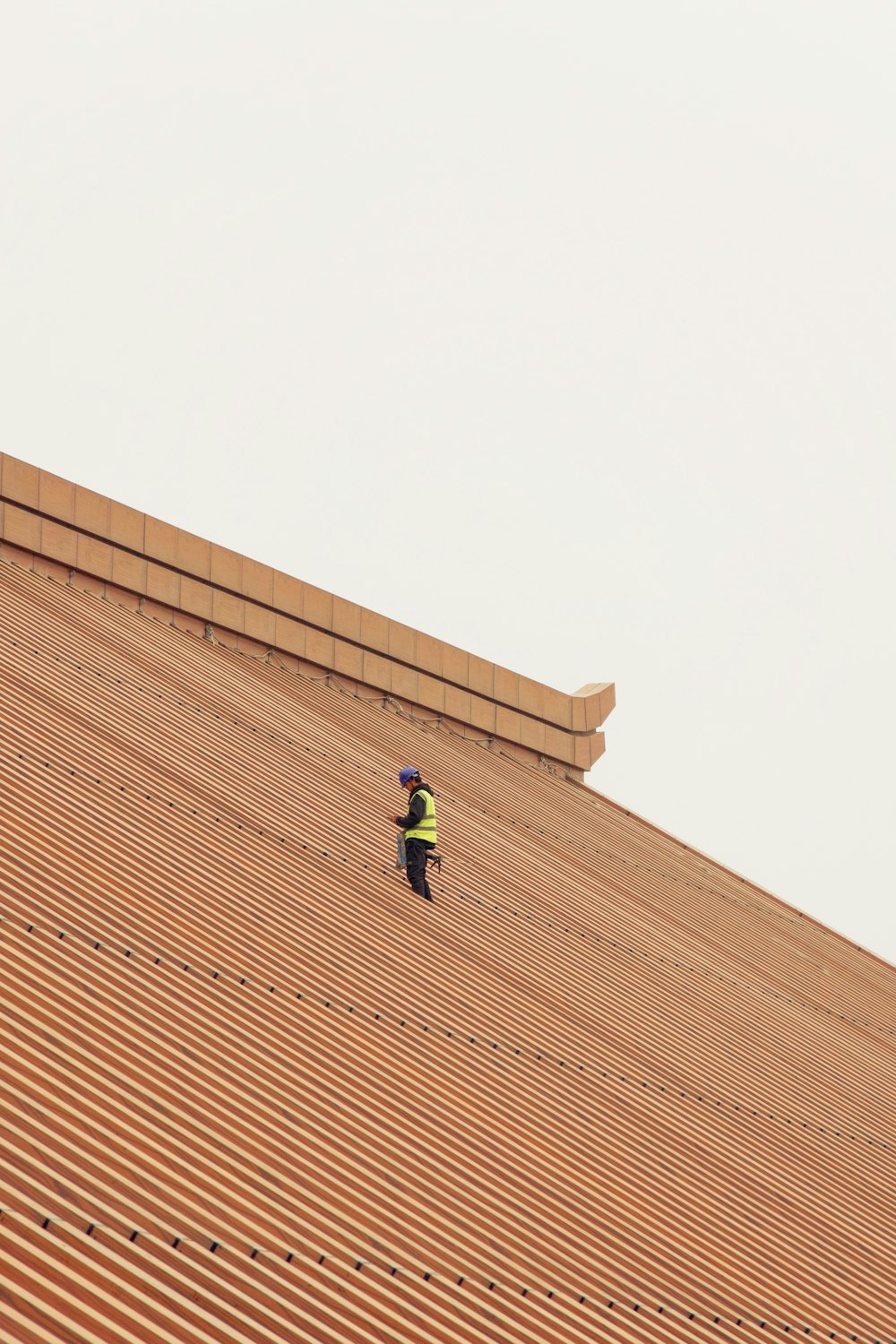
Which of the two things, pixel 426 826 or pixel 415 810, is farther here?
pixel 426 826

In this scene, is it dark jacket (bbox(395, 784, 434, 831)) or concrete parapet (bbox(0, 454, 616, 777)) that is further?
concrete parapet (bbox(0, 454, 616, 777))

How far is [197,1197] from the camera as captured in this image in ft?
21.0

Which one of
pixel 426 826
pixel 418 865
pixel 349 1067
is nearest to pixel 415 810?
pixel 426 826

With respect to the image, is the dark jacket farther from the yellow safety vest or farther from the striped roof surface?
the striped roof surface

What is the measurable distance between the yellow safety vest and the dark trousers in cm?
4

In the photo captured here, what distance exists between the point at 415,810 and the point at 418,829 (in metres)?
0.26

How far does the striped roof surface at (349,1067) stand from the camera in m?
6.26

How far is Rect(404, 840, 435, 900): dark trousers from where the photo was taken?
12117mm

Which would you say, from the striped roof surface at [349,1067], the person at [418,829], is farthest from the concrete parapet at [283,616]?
the person at [418,829]

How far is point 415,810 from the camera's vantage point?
11.8 meters

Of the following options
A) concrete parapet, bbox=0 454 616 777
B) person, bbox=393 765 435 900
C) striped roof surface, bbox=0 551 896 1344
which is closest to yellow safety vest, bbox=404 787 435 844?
person, bbox=393 765 435 900

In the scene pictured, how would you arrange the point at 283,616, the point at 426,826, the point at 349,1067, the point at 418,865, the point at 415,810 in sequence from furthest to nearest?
the point at 283,616, the point at 418,865, the point at 426,826, the point at 415,810, the point at 349,1067

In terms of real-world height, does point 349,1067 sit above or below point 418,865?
below

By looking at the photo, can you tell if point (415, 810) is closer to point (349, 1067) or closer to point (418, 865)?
point (418, 865)
